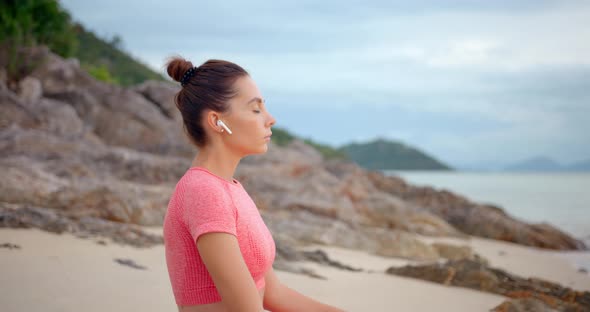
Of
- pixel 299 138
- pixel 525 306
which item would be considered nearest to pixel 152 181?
pixel 525 306

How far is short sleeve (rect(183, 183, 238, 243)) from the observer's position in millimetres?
1994

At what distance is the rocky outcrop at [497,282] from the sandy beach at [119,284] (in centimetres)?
11

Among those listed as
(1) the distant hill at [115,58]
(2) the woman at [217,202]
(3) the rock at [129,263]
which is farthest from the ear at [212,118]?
(1) the distant hill at [115,58]

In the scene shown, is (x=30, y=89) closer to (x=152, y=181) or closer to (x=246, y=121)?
(x=152, y=181)

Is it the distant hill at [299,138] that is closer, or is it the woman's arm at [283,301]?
the woman's arm at [283,301]

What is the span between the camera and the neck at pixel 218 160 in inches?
88.7

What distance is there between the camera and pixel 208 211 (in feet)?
6.62

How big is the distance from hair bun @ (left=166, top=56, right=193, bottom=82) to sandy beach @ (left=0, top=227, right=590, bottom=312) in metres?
1.69

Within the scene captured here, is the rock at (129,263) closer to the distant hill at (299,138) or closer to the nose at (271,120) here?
the nose at (271,120)

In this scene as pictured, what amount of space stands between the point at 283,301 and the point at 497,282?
2757mm

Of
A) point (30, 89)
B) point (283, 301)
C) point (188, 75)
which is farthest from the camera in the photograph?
point (30, 89)

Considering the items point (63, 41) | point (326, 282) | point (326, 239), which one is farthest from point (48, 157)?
point (63, 41)

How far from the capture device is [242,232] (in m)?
2.17

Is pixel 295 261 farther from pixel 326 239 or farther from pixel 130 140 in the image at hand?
pixel 130 140
